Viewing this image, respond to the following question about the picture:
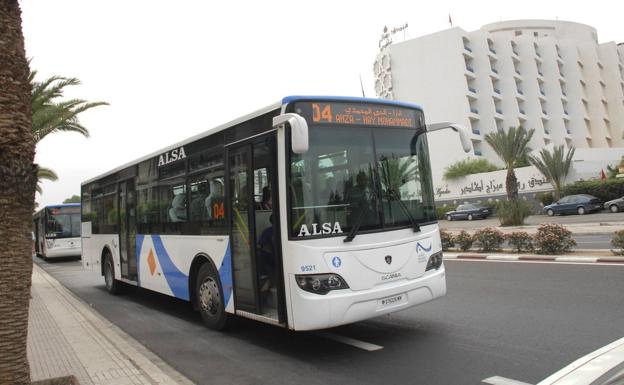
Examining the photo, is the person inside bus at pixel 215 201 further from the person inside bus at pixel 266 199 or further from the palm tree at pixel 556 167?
the palm tree at pixel 556 167

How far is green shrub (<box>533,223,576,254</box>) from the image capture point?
1335 centimetres

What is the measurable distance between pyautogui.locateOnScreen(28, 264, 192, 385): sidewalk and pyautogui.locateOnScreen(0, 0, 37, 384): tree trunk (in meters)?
1.17

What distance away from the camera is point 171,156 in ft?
29.1

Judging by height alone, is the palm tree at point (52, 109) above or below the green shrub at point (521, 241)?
above

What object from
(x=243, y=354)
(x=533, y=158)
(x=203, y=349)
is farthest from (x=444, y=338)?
(x=533, y=158)

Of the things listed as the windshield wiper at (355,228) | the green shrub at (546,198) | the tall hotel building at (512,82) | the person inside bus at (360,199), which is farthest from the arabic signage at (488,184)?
the windshield wiper at (355,228)

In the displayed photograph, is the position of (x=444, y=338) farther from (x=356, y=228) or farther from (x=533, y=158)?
(x=533, y=158)

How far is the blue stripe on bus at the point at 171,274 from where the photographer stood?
837 centimetres

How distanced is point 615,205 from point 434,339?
3572 centimetres

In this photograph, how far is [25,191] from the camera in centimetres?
458

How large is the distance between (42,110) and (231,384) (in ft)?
Answer: 43.2

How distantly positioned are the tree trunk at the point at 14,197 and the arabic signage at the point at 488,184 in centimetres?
4734

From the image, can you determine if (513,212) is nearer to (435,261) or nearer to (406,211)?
(435,261)

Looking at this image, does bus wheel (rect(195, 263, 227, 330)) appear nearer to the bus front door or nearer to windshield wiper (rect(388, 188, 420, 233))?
the bus front door
